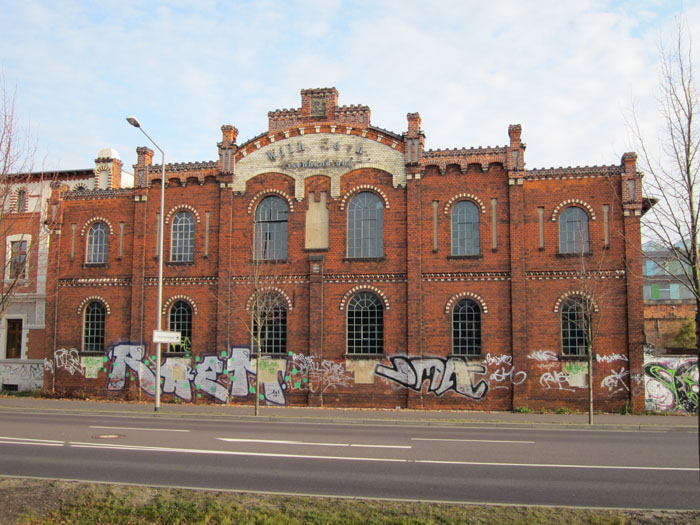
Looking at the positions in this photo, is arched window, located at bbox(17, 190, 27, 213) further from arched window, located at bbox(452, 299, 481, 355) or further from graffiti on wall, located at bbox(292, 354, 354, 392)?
arched window, located at bbox(452, 299, 481, 355)

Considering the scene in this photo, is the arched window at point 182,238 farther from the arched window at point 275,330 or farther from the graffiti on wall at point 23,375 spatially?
the graffiti on wall at point 23,375

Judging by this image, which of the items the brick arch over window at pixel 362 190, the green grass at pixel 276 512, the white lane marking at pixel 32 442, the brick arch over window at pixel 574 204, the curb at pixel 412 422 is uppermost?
the brick arch over window at pixel 362 190

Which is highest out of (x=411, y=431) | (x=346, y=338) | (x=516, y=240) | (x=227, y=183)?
(x=227, y=183)

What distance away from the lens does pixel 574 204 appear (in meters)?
24.7

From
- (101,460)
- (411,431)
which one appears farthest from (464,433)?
(101,460)

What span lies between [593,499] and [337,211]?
18.2 metres

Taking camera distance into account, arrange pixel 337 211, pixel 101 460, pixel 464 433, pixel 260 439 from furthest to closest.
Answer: pixel 337 211 < pixel 464 433 < pixel 260 439 < pixel 101 460

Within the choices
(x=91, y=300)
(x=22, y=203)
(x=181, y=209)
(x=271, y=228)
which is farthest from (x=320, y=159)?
(x=22, y=203)

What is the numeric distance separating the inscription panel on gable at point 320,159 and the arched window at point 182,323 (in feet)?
17.8

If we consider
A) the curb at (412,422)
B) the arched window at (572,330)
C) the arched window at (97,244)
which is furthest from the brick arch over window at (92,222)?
the arched window at (572,330)

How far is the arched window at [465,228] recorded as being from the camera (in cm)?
2545

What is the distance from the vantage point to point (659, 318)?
49875 millimetres

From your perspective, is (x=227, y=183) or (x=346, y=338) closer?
(x=346, y=338)

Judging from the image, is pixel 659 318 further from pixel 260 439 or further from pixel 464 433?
pixel 260 439
